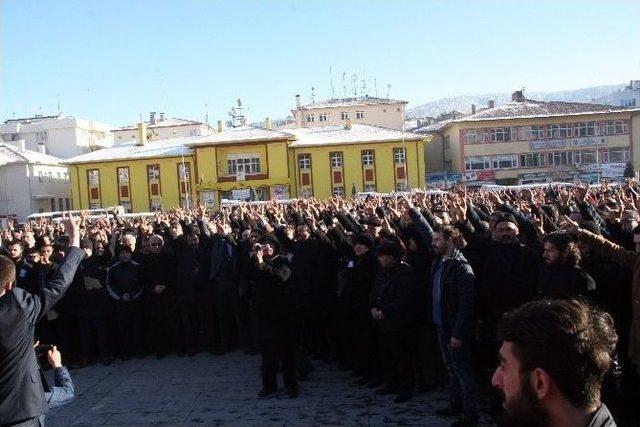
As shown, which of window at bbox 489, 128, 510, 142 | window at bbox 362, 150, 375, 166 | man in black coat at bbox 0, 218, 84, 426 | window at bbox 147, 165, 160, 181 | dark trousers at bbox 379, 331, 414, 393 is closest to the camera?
man in black coat at bbox 0, 218, 84, 426

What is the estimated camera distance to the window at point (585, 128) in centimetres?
6334

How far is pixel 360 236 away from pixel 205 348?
399 centimetres

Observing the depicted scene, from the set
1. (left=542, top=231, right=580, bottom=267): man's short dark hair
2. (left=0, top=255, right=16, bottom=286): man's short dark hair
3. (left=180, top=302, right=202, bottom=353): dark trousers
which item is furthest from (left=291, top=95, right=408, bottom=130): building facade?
(left=0, top=255, right=16, bottom=286): man's short dark hair

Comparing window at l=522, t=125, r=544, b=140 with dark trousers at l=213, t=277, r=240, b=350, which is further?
window at l=522, t=125, r=544, b=140

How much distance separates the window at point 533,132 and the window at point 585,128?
334cm

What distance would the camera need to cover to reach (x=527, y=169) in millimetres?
63438

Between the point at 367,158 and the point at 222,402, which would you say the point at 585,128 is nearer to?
the point at 367,158

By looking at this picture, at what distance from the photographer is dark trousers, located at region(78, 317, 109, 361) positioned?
10.5 metres

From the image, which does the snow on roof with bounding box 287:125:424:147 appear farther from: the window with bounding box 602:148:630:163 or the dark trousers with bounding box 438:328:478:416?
the dark trousers with bounding box 438:328:478:416

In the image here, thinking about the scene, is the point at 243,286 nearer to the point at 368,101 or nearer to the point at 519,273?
the point at 519,273

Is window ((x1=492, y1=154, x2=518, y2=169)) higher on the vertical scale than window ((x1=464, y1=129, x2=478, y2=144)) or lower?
lower

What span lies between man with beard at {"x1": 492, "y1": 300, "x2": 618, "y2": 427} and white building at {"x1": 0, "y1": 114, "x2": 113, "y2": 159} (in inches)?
3038

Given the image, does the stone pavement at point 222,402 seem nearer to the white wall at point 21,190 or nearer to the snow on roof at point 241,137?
the snow on roof at point 241,137

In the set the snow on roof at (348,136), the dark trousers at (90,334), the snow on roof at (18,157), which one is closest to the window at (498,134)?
the snow on roof at (348,136)
